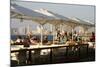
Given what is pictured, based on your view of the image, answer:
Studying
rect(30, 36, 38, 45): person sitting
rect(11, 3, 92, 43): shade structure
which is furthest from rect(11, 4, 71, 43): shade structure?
rect(30, 36, 38, 45): person sitting

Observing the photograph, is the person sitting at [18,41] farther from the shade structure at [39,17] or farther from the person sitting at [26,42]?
the shade structure at [39,17]

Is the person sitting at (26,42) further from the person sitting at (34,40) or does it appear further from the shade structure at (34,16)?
the shade structure at (34,16)

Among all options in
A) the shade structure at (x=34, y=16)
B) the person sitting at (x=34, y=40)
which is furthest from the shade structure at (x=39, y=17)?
the person sitting at (x=34, y=40)

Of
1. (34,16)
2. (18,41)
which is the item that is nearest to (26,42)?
(18,41)

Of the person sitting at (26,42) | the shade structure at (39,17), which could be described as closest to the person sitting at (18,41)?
the person sitting at (26,42)

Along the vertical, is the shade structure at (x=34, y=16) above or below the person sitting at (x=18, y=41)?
above

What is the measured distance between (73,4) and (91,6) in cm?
30

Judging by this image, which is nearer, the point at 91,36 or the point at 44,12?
the point at 44,12
